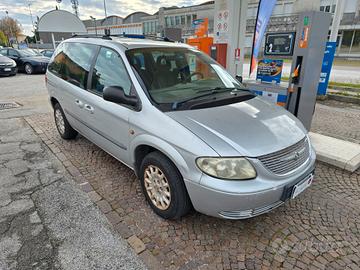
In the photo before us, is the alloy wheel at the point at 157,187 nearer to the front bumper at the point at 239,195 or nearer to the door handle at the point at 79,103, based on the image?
the front bumper at the point at 239,195

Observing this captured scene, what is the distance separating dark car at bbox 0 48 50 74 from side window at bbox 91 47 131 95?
1358cm

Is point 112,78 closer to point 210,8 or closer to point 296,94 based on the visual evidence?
point 296,94

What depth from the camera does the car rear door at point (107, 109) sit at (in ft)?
8.93

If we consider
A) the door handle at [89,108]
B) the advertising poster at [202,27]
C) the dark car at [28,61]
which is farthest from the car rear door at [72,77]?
the dark car at [28,61]

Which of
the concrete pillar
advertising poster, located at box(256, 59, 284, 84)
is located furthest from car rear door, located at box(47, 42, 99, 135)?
the concrete pillar

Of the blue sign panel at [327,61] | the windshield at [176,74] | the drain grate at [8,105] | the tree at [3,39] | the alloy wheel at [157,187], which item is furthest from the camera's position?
the tree at [3,39]

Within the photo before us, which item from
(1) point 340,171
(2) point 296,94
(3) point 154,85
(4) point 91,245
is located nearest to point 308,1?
(2) point 296,94

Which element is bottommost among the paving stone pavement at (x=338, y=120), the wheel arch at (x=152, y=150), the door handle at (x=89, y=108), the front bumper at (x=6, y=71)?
the paving stone pavement at (x=338, y=120)

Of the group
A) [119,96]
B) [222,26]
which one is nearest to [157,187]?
[119,96]

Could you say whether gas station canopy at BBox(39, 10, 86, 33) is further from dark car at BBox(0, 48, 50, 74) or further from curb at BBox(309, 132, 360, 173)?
curb at BBox(309, 132, 360, 173)

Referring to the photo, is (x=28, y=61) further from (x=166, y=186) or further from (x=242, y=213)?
(x=242, y=213)

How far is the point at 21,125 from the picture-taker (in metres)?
5.45

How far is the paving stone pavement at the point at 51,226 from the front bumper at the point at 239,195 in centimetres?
74

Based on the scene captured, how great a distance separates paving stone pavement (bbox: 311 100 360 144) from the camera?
4.83 meters
